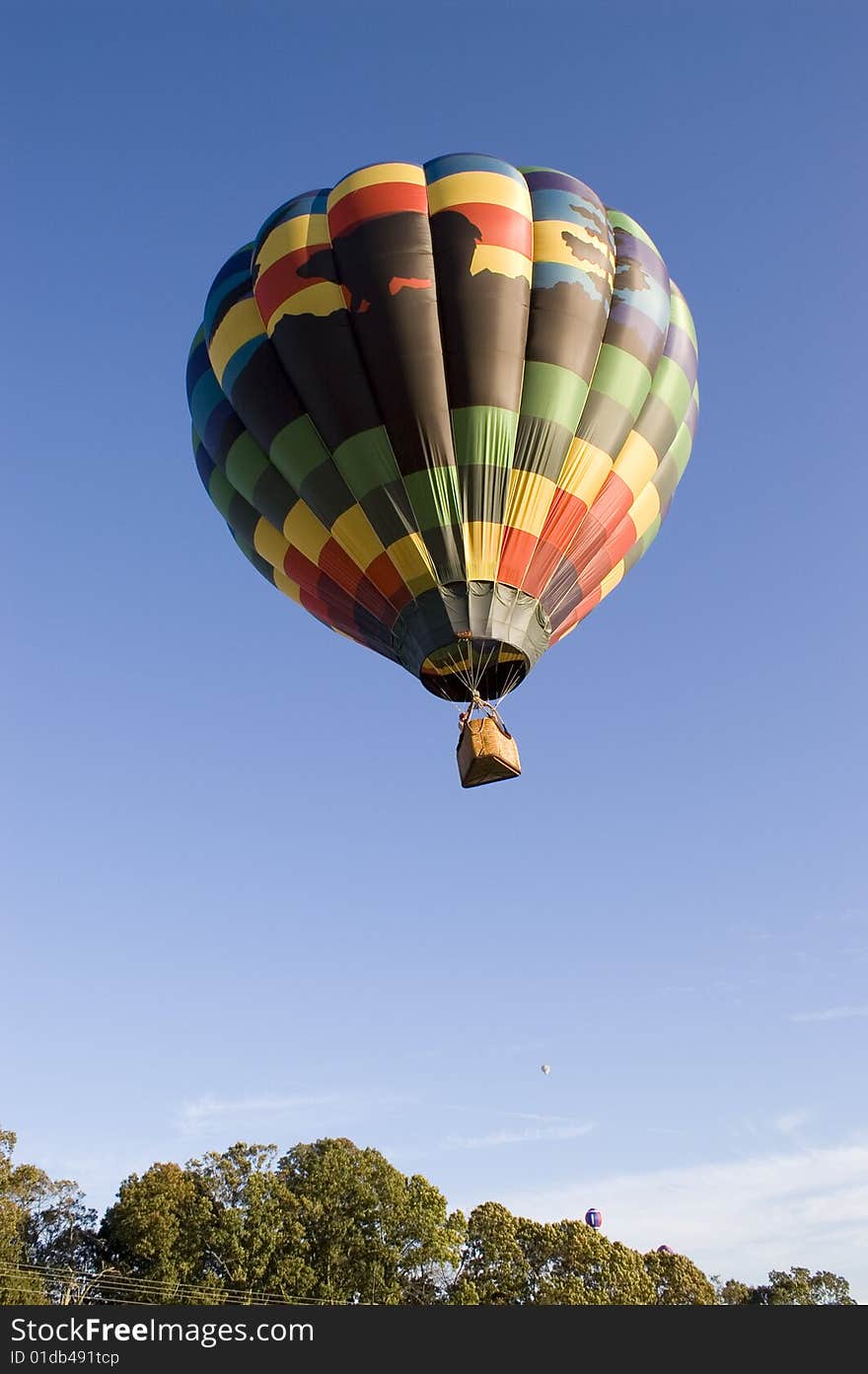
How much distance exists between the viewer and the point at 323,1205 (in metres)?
34.0

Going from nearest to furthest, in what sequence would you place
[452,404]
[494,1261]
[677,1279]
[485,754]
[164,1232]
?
[485,754] < [452,404] < [164,1232] < [494,1261] < [677,1279]

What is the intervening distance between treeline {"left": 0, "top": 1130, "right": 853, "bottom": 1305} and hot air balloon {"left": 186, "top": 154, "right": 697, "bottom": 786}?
25.1 metres

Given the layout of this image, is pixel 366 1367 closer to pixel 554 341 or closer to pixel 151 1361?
pixel 151 1361

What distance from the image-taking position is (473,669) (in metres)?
12.7

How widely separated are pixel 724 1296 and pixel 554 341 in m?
66.0

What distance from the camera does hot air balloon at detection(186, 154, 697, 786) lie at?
12648mm

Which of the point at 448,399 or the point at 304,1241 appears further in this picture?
the point at 304,1241

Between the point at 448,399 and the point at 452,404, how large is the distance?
79mm

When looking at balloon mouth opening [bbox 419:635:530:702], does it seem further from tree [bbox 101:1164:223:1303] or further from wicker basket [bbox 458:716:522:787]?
tree [bbox 101:1164:223:1303]

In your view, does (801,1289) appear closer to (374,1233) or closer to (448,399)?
(374,1233)

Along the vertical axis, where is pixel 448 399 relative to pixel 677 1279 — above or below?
above

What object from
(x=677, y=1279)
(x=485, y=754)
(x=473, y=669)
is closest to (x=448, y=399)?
(x=473, y=669)

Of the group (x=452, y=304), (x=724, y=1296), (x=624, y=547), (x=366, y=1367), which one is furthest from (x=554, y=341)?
(x=724, y=1296)

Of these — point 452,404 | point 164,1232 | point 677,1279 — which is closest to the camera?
point 452,404
